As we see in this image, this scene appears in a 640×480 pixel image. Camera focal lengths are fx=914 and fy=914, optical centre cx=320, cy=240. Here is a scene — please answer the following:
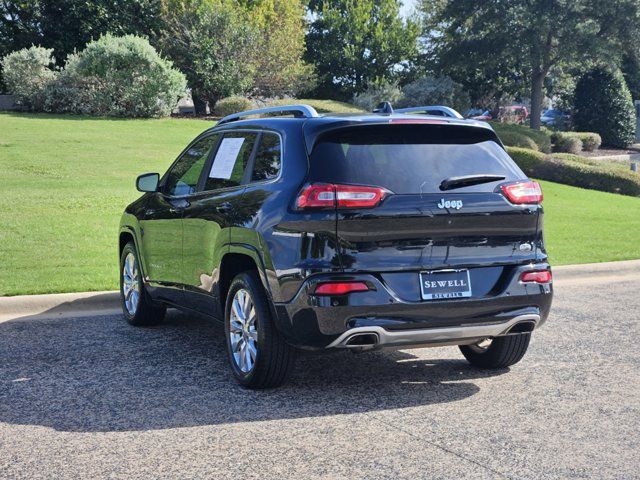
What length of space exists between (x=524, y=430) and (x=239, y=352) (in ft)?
6.68

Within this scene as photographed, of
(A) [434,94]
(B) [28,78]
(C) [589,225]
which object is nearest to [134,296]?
(C) [589,225]

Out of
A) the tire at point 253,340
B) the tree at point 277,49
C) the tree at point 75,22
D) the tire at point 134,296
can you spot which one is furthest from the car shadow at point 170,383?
the tree at point 75,22

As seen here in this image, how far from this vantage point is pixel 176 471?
15.0 feet

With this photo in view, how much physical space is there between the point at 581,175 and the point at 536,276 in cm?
1983

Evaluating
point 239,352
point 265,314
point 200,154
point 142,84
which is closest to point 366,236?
point 265,314

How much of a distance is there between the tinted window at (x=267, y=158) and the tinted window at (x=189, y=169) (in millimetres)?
985

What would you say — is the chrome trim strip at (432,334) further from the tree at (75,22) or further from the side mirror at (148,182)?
the tree at (75,22)

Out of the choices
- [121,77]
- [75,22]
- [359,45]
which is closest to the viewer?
[121,77]

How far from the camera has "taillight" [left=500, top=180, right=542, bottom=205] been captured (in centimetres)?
605

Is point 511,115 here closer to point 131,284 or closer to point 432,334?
point 131,284

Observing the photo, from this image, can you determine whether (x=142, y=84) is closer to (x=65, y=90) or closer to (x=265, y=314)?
(x=65, y=90)

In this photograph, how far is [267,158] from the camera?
6.26m

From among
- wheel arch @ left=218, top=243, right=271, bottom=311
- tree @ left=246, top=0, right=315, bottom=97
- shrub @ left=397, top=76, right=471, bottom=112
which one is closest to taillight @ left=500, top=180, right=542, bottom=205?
wheel arch @ left=218, top=243, right=271, bottom=311

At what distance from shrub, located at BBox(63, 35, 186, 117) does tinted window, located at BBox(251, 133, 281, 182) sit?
23817 millimetres
